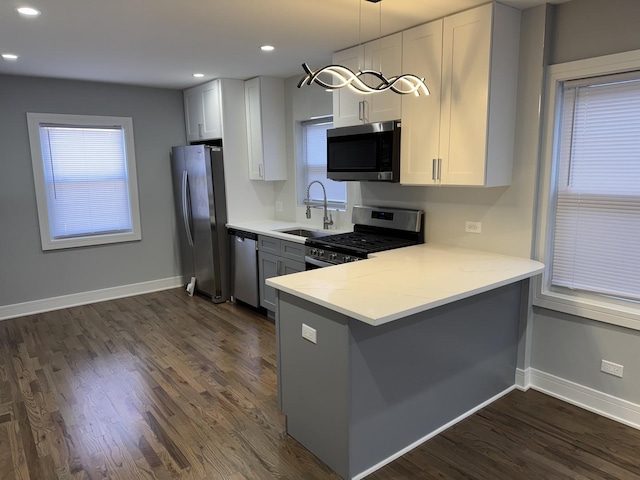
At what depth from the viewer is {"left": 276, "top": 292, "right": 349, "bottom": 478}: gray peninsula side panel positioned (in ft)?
6.72

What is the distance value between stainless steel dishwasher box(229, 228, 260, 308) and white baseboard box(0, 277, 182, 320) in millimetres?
1180

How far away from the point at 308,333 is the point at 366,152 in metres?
1.67

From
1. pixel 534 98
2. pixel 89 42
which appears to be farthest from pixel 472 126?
pixel 89 42

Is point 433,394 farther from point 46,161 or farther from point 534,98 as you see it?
point 46,161

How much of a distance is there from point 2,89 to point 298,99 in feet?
9.73

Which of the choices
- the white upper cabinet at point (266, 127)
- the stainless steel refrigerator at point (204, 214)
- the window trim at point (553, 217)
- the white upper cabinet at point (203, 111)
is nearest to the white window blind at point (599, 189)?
the window trim at point (553, 217)

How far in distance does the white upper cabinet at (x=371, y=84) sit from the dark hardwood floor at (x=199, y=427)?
6.74 ft

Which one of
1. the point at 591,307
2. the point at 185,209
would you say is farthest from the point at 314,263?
the point at 185,209

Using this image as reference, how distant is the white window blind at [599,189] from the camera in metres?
2.46

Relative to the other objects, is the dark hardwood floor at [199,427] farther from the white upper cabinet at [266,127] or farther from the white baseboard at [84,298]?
the white upper cabinet at [266,127]

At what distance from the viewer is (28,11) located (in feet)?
8.57

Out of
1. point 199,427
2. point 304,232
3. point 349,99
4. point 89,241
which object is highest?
point 349,99

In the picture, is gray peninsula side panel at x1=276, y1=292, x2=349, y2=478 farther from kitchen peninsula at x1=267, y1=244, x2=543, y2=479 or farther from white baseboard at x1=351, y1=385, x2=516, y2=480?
white baseboard at x1=351, y1=385, x2=516, y2=480

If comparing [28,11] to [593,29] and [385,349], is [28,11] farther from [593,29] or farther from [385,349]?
[593,29]
